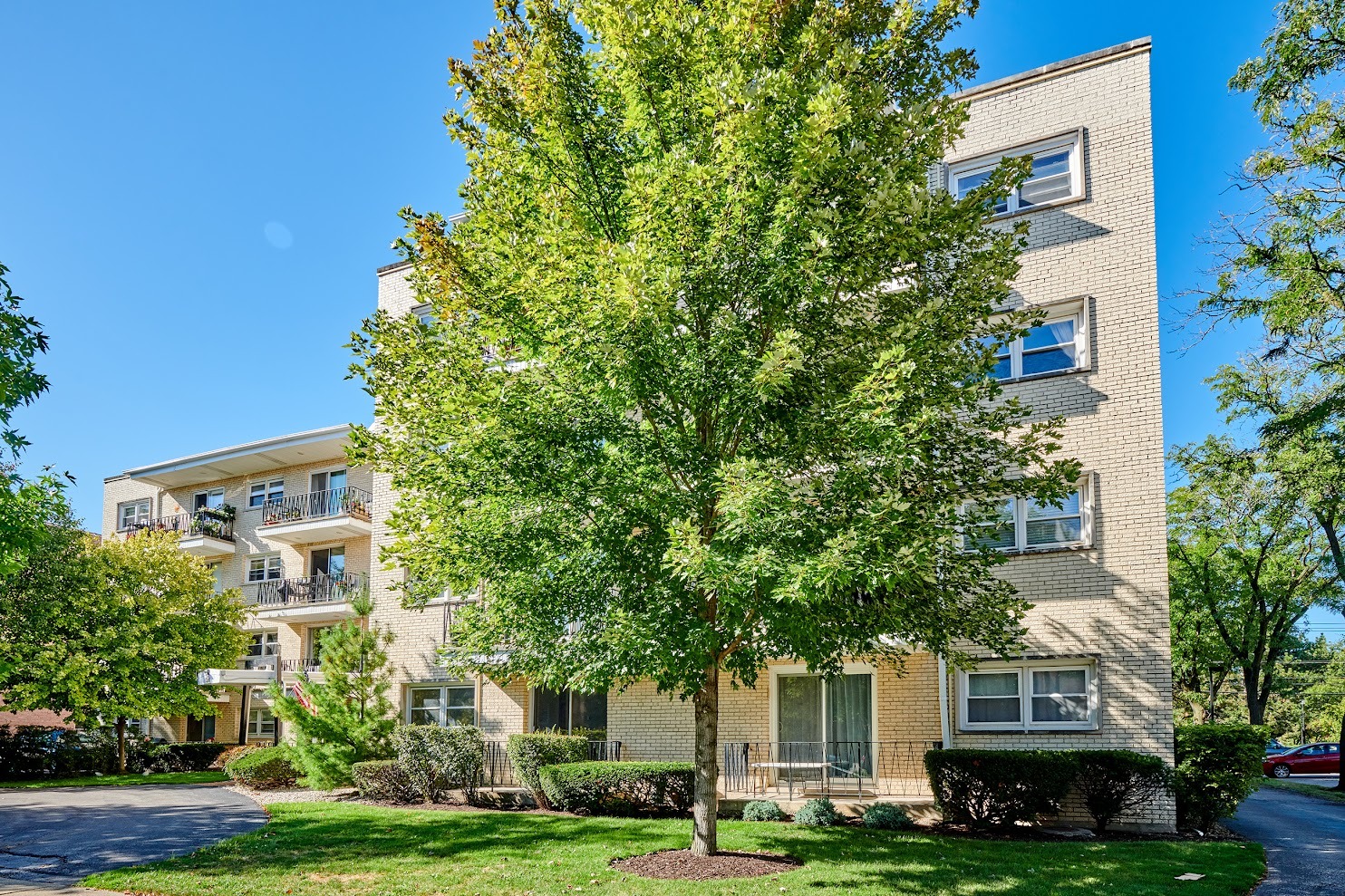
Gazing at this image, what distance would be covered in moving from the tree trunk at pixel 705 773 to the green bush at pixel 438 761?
7.94 meters

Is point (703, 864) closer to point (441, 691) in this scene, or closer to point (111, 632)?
point (441, 691)

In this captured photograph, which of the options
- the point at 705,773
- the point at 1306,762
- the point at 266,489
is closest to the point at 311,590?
the point at 266,489

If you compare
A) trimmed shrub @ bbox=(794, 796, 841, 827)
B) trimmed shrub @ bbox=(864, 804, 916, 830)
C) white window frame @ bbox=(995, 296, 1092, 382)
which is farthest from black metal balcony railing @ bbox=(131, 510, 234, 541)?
white window frame @ bbox=(995, 296, 1092, 382)

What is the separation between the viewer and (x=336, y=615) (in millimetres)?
29328

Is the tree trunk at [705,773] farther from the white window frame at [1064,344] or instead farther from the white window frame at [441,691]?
the white window frame at [441,691]

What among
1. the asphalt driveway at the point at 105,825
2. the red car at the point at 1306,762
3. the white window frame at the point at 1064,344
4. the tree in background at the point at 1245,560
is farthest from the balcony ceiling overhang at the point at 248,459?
the red car at the point at 1306,762

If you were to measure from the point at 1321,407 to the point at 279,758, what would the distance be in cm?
2235

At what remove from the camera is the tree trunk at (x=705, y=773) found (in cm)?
1202

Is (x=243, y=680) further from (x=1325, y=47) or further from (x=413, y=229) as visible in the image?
(x=1325, y=47)

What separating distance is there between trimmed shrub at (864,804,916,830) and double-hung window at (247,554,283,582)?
23.9 metres

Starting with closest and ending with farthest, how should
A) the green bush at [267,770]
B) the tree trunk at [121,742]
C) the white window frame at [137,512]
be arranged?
the green bush at [267,770], the tree trunk at [121,742], the white window frame at [137,512]

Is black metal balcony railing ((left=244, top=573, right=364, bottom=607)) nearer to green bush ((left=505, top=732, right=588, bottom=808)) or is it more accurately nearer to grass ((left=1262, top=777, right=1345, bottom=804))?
green bush ((left=505, top=732, right=588, bottom=808))

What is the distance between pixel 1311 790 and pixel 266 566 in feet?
109

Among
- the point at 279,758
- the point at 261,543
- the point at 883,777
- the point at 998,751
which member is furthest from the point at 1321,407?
the point at 261,543
